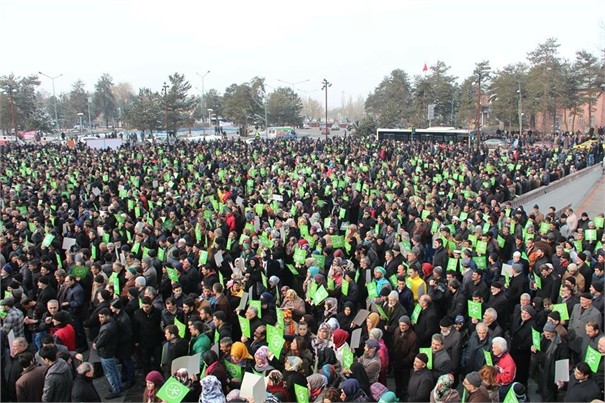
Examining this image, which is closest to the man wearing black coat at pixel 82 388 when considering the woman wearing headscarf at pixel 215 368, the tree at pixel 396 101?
the woman wearing headscarf at pixel 215 368

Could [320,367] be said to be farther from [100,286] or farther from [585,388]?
[100,286]

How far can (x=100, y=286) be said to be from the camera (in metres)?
8.66

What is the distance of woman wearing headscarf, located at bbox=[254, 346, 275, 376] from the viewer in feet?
19.4

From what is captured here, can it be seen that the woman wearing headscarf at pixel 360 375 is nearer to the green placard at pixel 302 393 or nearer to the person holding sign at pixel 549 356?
the green placard at pixel 302 393

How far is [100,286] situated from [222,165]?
666 inches

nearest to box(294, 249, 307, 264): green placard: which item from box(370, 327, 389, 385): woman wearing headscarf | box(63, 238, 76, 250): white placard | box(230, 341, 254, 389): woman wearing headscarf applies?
box(370, 327, 389, 385): woman wearing headscarf

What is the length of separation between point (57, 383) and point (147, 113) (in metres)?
54.6

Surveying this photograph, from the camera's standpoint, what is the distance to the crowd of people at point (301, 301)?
593 cm

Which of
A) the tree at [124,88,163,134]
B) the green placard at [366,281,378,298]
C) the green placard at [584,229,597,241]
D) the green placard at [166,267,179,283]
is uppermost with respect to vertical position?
the tree at [124,88,163,134]

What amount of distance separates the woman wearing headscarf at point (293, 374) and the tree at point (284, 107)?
240 ft

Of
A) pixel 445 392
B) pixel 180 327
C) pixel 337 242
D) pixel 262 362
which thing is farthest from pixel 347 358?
pixel 337 242

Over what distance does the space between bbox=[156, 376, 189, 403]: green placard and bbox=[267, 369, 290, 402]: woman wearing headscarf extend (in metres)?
0.81

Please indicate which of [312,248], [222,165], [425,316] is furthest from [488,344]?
[222,165]

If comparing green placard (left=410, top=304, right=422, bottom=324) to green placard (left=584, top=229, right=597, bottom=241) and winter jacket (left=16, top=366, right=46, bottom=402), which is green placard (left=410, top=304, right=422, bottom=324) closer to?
winter jacket (left=16, top=366, right=46, bottom=402)
